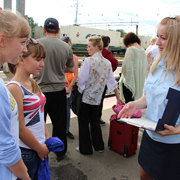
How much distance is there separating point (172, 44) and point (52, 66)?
5.44 ft

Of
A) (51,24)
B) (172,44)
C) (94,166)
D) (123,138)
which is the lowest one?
(94,166)

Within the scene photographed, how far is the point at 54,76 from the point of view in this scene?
2.68m

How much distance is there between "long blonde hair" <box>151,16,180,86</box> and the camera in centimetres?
153

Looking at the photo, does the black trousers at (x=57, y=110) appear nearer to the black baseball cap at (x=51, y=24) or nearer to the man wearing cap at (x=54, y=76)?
the man wearing cap at (x=54, y=76)

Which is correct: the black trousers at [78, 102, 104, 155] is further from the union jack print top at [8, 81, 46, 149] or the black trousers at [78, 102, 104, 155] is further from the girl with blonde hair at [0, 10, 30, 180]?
the girl with blonde hair at [0, 10, 30, 180]

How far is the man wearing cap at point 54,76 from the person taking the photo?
262 cm

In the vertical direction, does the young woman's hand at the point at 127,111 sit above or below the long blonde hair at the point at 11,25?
below

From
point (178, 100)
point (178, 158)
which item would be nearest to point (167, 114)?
point (178, 100)

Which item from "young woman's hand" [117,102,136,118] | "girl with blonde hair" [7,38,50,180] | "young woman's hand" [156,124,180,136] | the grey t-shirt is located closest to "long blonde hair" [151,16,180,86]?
"young woman's hand" [156,124,180,136]

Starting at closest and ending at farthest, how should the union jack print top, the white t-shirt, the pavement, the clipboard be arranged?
the white t-shirt, the clipboard, the union jack print top, the pavement

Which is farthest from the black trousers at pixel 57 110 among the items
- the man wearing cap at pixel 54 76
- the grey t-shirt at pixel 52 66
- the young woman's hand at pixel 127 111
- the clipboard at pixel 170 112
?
the clipboard at pixel 170 112

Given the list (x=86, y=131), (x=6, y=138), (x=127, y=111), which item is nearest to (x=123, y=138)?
(x=86, y=131)

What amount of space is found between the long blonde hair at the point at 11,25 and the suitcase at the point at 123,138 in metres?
2.42

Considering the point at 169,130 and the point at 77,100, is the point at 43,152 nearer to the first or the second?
the point at 169,130
